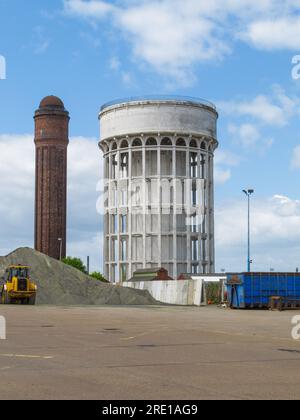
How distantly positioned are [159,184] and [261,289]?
4397cm

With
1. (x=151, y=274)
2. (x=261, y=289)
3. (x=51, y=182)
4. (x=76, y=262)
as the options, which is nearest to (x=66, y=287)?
(x=261, y=289)

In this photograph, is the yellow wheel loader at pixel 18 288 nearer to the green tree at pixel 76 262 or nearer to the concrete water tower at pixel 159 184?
the concrete water tower at pixel 159 184

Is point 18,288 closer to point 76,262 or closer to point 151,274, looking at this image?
point 151,274

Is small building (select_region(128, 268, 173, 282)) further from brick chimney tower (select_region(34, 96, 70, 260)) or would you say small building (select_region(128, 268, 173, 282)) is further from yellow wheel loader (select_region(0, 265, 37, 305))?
brick chimney tower (select_region(34, 96, 70, 260))

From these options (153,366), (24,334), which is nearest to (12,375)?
(153,366)

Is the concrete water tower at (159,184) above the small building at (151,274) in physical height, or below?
above

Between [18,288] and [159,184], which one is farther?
[159,184]

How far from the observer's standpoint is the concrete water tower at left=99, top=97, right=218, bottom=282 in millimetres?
90688

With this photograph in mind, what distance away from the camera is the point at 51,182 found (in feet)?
398

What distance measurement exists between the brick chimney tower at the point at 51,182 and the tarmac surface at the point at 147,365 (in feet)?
327

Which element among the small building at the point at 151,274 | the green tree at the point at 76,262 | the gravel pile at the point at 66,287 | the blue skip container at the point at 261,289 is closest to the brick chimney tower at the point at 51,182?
the green tree at the point at 76,262

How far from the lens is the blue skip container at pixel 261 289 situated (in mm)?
48469

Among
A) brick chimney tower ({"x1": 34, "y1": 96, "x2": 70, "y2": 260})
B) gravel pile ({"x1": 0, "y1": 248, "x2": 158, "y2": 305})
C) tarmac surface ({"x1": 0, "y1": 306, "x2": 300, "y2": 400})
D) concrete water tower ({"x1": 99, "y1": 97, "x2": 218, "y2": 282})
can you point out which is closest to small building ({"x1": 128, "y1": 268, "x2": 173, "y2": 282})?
concrete water tower ({"x1": 99, "y1": 97, "x2": 218, "y2": 282})
